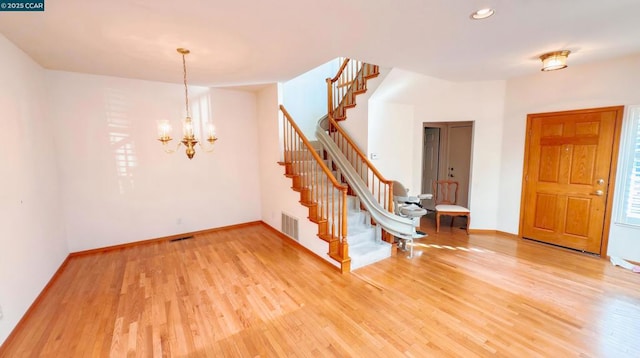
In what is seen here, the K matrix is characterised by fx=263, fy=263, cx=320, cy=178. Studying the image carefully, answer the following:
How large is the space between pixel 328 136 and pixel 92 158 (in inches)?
145

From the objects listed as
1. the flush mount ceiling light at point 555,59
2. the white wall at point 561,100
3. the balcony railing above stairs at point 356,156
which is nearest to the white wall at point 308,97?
the balcony railing above stairs at point 356,156

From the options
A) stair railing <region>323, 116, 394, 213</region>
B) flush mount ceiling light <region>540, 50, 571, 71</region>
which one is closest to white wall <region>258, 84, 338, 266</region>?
stair railing <region>323, 116, 394, 213</region>

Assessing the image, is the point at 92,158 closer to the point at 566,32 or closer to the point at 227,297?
the point at 227,297

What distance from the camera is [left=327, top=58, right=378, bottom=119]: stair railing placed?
4254 millimetres

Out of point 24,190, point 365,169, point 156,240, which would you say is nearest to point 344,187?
point 365,169

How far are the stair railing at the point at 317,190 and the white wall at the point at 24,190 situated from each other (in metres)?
3.00

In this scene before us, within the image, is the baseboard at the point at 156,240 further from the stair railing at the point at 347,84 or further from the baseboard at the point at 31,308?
the stair railing at the point at 347,84

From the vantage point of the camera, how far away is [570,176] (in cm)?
394

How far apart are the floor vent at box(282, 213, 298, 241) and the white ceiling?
7.57 ft

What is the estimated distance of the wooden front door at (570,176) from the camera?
3645mm

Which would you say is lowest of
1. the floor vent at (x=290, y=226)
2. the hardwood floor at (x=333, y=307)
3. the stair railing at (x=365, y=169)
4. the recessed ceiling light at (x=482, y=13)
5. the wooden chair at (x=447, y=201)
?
the hardwood floor at (x=333, y=307)

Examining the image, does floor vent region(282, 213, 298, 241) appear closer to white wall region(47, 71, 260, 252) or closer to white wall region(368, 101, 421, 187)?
white wall region(47, 71, 260, 252)

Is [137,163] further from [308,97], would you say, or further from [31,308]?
[308,97]

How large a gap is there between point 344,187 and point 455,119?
292 centimetres
